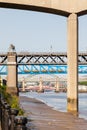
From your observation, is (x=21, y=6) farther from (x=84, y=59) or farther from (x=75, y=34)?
(x=84, y=59)

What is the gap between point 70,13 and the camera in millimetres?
33750

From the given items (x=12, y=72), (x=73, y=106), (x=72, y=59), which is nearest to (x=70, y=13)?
(x=72, y=59)

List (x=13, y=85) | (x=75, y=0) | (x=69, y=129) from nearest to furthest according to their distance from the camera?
(x=69, y=129)
(x=75, y=0)
(x=13, y=85)

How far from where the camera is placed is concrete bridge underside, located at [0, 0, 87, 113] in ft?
109

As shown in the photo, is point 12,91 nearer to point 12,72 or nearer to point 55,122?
point 12,72

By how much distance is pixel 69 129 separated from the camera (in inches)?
804

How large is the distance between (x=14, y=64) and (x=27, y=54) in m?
11.7

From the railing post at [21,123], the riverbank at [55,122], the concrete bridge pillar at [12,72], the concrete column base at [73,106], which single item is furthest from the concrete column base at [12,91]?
the railing post at [21,123]

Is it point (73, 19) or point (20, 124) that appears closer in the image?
point (20, 124)

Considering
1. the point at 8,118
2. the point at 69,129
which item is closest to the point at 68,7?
the point at 69,129

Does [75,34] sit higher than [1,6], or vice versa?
[1,6]

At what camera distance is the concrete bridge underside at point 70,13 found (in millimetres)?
33156

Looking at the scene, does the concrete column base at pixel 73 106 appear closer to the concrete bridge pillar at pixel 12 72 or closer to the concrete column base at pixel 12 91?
the concrete column base at pixel 12 91

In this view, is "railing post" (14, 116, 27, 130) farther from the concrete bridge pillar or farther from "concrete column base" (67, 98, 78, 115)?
the concrete bridge pillar
